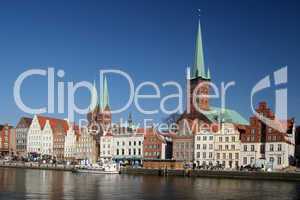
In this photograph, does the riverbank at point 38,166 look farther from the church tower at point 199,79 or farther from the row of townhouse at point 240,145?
the church tower at point 199,79

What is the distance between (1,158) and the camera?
141 meters

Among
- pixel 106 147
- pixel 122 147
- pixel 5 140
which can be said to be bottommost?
pixel 106 147

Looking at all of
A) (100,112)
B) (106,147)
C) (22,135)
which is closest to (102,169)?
(106,147)

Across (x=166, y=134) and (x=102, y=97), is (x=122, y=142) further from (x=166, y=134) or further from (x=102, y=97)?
(x=102, y=97)

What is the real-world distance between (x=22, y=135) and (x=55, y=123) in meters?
11.1

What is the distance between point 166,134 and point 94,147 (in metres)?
22.6

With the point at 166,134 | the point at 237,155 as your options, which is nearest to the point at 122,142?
the point at 166,134

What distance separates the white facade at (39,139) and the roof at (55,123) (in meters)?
0.85

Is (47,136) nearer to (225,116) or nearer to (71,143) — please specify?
(71,143)

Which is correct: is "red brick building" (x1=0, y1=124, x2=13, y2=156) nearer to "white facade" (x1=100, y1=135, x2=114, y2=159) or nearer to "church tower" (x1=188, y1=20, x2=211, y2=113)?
"white facade" (x1=100, y1=135, x2=114, y2=159)

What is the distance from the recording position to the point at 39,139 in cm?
14075

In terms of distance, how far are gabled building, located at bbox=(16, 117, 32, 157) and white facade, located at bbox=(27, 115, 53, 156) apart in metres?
2.33

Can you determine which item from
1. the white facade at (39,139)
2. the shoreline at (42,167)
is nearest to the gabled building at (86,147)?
the white facade at (39,139)

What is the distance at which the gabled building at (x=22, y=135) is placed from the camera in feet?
477
